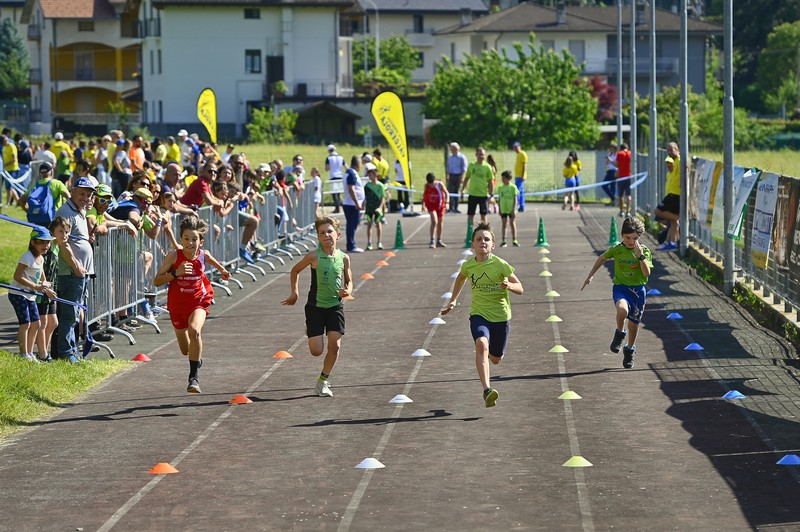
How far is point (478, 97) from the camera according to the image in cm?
6425

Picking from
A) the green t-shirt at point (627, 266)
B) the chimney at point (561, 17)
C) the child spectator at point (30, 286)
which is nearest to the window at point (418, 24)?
the chimney at point (561, 17)

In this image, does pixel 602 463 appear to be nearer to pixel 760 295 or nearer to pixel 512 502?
pixel 512 502

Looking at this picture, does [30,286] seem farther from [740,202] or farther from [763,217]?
[740,202]

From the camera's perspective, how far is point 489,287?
476 inches

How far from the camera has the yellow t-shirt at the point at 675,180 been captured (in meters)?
26.8

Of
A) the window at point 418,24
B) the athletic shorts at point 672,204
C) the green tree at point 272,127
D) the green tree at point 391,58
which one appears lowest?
the athletic shorts at point 672,204

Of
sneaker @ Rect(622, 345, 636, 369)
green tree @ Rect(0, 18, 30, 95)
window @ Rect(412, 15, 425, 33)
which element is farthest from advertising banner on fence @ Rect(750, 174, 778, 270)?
green tree @ Rect(0, 18, 30, 95)

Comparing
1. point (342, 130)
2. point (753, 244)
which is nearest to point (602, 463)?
point (753, 244)

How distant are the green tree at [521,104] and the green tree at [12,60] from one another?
58774mm

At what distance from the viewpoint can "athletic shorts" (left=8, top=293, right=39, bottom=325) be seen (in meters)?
14.0

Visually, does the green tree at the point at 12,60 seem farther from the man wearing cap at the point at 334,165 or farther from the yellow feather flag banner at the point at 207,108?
the yellow feather flag banner at the point at 207,108

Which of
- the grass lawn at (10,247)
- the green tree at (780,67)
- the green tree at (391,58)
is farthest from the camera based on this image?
the green tree at (391,58)

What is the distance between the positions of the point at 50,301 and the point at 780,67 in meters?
86.3

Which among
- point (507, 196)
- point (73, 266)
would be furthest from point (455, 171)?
point (73, 266)
